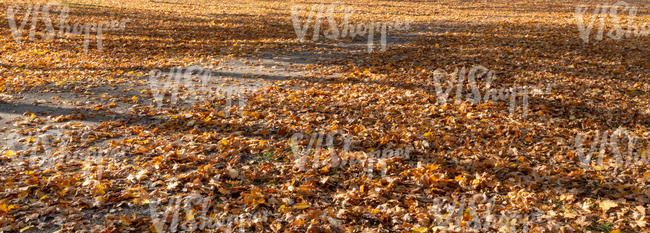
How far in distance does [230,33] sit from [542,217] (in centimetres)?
1440

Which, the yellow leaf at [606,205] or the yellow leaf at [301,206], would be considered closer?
the yellow leaf at [606,205]

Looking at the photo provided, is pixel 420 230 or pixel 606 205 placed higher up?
pixel 606 205

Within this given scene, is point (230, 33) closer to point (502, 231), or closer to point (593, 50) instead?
point (593, 50)

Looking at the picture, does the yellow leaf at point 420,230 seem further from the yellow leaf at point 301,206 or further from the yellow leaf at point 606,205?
the yellow leaf at point 606,205

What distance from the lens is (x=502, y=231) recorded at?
13.8 feet

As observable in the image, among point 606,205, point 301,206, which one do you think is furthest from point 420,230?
point 606,205

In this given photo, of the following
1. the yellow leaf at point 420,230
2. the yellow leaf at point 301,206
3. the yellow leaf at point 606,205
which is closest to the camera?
the yellow leaf at point 420,230

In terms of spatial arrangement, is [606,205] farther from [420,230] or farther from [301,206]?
[301,206]

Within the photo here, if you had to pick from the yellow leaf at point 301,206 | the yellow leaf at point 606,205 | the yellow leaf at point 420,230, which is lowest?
the yellow leaf at point 420,230

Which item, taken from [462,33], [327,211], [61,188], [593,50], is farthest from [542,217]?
[462,33]

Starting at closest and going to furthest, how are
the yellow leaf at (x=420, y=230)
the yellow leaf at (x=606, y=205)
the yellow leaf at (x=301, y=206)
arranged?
the yellow leaf at (x=420, y=230)
the yellow leaf at (x=606, y=205)
the yellow leaf at (x=301, y=206)

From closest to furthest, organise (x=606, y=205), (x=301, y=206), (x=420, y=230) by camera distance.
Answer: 1. (x=420, y=230)
2. (x=606, y=205)
3. (x=301, y=206)

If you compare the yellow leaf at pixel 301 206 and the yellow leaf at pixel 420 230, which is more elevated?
the yellow leaf at pixel 301 206

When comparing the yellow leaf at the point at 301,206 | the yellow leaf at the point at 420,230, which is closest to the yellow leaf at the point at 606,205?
the yellow leaf at the point at 420,230
